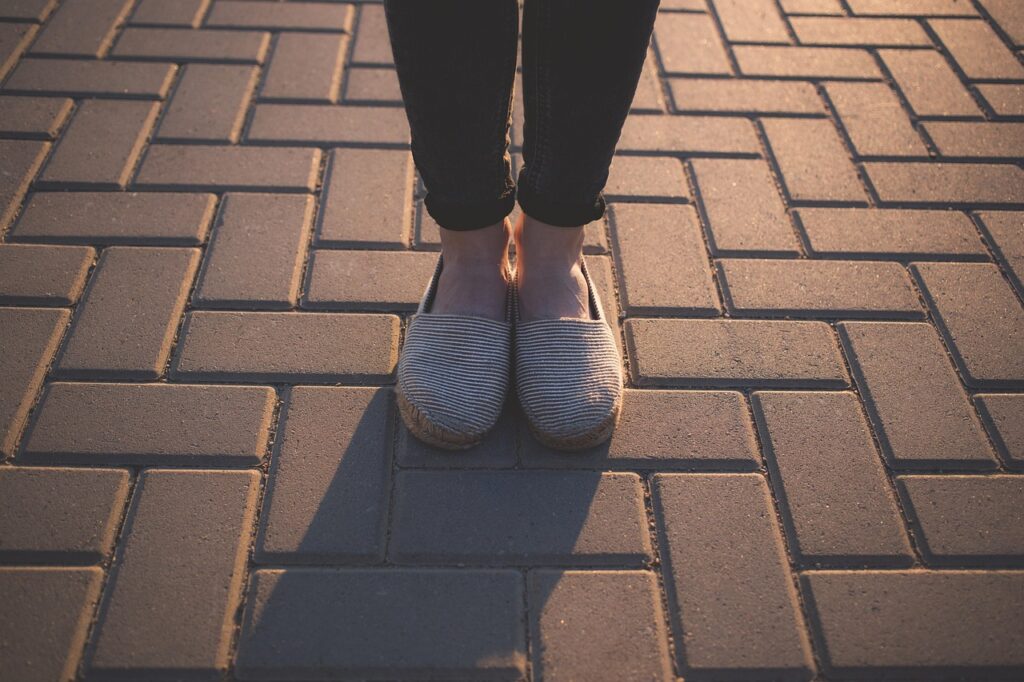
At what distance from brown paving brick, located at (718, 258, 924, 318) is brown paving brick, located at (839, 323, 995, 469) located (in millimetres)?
60

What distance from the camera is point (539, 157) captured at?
1280 mm

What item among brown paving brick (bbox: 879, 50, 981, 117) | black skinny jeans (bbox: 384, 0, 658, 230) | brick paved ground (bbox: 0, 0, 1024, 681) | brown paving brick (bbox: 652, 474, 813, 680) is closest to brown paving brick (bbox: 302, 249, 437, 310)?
brick paved ground (bbox: 0, 0, 1024, 681)

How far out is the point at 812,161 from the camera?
6.64 feet

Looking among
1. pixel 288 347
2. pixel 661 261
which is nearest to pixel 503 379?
pixel 288 347

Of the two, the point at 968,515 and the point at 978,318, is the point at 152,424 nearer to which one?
the point at 968,515

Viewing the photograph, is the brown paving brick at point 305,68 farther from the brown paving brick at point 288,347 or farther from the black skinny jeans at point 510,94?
the black skinny jeans at point 510,94

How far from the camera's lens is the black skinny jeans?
111 cm

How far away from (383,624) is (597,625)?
1.12ft

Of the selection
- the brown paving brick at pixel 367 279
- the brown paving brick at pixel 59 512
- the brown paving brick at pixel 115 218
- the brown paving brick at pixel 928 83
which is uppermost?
the brown paving brick at pixel 928 83

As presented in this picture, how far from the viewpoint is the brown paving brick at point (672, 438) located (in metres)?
1.37

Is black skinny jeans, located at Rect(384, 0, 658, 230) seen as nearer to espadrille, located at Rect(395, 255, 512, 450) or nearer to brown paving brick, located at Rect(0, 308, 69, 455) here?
espadrille, located at Rect(395, 255, 512, 450)

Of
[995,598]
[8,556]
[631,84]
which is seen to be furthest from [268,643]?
[995,598]

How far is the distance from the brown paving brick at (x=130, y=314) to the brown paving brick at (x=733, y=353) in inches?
39.5

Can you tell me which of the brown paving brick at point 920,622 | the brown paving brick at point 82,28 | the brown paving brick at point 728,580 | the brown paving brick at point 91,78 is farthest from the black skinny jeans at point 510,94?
the brown paving brick at point 82,28
